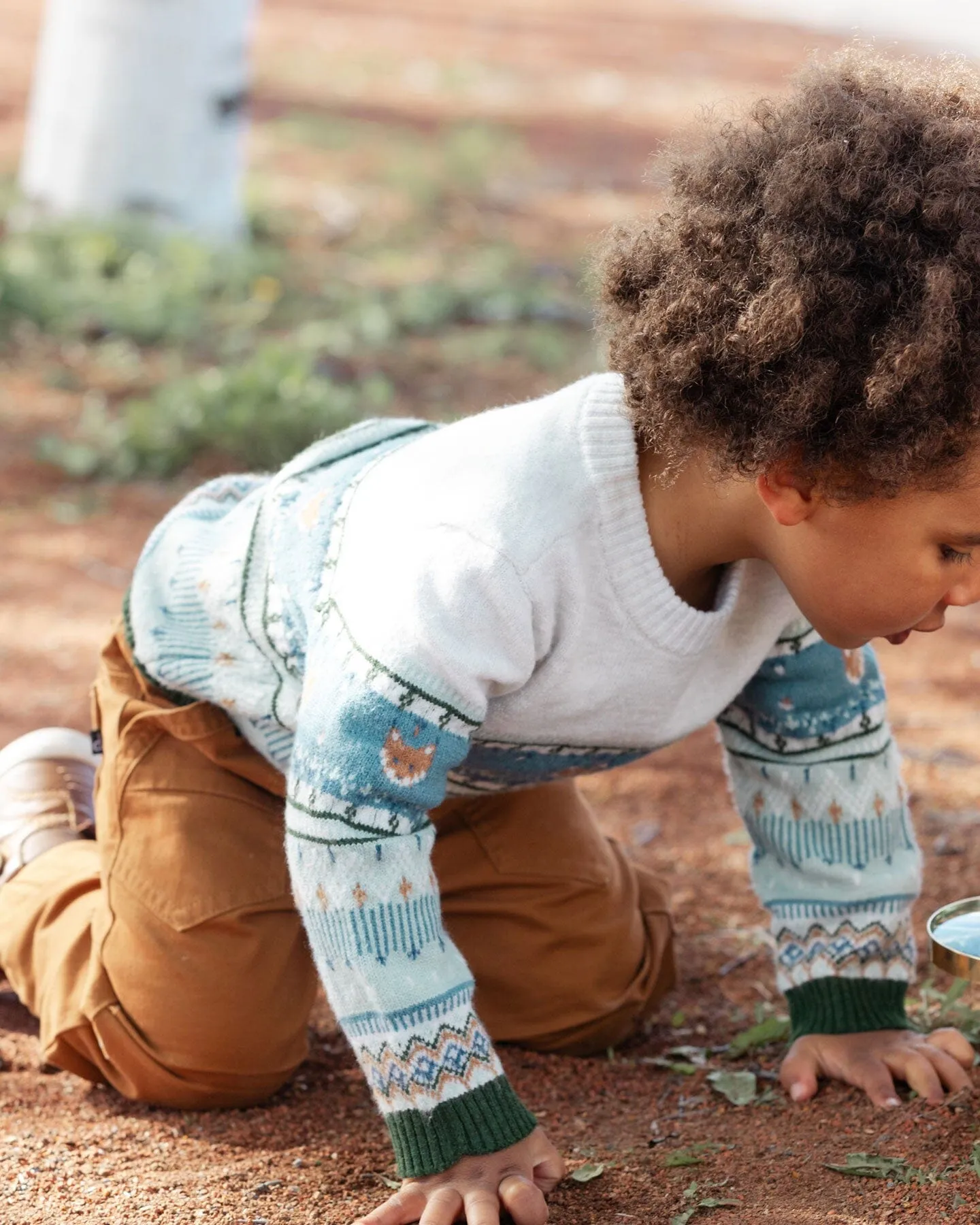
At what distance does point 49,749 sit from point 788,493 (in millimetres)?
1337

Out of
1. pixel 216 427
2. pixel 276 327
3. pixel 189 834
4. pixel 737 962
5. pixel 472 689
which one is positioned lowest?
pixel 737 962

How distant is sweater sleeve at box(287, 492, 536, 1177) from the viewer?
1.82 metres

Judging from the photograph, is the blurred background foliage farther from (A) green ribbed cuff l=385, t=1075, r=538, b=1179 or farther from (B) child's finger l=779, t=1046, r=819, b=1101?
(A) green ribbed cuff l=385, t=1075, r=538, b=1179

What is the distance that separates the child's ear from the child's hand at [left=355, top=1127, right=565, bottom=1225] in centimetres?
74

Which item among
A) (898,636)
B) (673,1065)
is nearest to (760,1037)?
(673,1065)

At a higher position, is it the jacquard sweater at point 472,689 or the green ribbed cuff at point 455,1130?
the jacquard sweater at point 472,689

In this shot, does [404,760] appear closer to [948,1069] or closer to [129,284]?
[948,1069]

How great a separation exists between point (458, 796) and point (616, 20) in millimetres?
12769

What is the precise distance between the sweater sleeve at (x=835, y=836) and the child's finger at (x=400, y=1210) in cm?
68

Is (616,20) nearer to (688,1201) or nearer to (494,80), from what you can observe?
(494,80)

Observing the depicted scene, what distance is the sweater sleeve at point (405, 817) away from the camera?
1.82 meters

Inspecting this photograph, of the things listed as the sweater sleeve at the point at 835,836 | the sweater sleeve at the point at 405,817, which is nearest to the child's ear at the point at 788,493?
the sweater sleeve at the point at 405,817

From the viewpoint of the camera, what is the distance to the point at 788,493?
1863 mm

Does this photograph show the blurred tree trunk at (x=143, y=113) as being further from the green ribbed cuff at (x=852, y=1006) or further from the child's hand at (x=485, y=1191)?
the child's hand at (x=485, y=1191)
